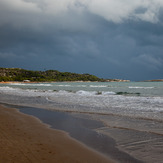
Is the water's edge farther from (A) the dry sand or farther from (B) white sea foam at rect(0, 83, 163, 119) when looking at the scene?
(B) white sea foam at rect(0, 83, 163, 119)

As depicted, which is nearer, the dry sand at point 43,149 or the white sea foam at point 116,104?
the dry sand at point 43,149

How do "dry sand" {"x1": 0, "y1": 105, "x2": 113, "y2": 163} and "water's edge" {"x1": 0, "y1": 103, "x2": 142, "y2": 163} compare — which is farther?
"water's edge" {"x1": 0, "y1": 103, "x2": 142, "y2": 163}

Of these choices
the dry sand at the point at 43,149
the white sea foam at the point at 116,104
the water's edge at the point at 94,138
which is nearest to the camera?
the dry sand at the point at 43,149

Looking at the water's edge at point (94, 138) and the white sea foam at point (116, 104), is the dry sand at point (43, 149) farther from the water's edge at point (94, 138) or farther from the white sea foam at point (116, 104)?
the white sea foam at point (116, 104)

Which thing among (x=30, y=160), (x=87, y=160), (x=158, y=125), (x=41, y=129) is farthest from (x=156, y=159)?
(x=41, y=129)

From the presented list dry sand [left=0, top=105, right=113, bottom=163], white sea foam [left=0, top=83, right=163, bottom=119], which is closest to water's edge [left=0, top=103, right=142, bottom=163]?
dry sand [left=0, top=105, right=113, bottom=163]

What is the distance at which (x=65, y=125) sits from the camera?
8.54 meters

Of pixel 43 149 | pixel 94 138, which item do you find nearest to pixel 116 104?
pixel 94 138

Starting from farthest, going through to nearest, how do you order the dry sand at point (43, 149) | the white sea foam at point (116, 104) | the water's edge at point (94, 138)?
1. the white sea foam at point (116, 104)
2. the water's edge at point (94, 138)
3. the dry sand at point (43, 149)

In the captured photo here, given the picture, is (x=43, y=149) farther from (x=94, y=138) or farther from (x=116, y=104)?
(x=116, y=104)

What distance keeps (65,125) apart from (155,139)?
401cm

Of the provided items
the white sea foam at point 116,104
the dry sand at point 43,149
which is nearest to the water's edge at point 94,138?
the dry sand at point 43,149

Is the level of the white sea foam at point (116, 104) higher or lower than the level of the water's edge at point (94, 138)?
higher

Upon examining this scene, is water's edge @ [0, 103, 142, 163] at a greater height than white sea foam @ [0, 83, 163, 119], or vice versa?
white sea foam @ [0, 83, 163, 119]
